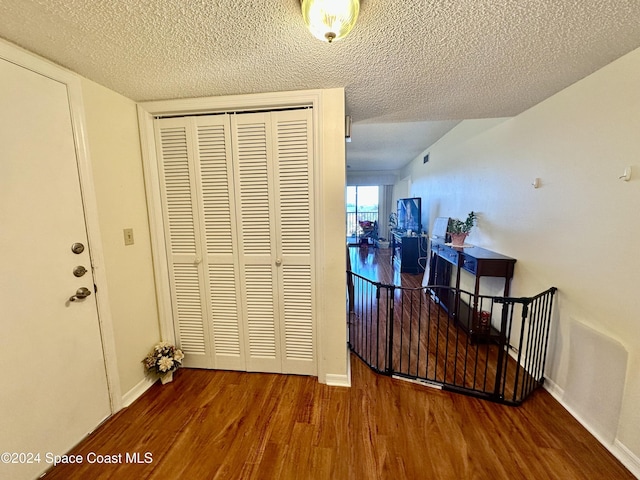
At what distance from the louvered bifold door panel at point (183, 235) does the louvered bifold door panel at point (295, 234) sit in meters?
0.68

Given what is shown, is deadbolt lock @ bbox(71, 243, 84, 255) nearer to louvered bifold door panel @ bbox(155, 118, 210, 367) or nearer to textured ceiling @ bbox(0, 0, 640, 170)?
louvered bifold door panel @ bbox(155, 118, 210, 367)

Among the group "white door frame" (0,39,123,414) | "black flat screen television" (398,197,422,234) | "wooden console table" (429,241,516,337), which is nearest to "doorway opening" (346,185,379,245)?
"black flat screen television" (398,197,422,234)

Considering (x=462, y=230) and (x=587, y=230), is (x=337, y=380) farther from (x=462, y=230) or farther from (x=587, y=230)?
(x=462, y=230)

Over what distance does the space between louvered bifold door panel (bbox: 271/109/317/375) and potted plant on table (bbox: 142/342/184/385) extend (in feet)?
2.86

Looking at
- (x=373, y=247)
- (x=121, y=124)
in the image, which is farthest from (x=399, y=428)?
(x=373, y=247)

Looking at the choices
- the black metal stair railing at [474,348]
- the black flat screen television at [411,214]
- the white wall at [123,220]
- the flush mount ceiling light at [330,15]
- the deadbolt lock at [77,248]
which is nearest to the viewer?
the flush mount ceiling light at [330,15]

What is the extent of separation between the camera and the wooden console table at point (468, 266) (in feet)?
7.63

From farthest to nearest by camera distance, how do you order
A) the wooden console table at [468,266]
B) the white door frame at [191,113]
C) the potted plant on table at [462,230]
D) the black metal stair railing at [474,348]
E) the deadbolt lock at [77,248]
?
the potted plant on table at [462,230], the wooden console table at [468,266], the black metal stair railing at [474,348], the white door frame at [191,113], the deadbolt lock at [77,248]

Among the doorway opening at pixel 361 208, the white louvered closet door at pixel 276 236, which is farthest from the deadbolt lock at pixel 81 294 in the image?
the doorway opening at pixel 361 208

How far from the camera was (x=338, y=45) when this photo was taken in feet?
4.00

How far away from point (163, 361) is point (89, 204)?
49.1 inches

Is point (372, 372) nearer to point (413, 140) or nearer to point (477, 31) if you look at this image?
point (477, 31)

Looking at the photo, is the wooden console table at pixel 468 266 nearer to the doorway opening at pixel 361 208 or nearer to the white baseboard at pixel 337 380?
the white baseboard at pixel 337 380

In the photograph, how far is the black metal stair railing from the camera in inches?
70.7
